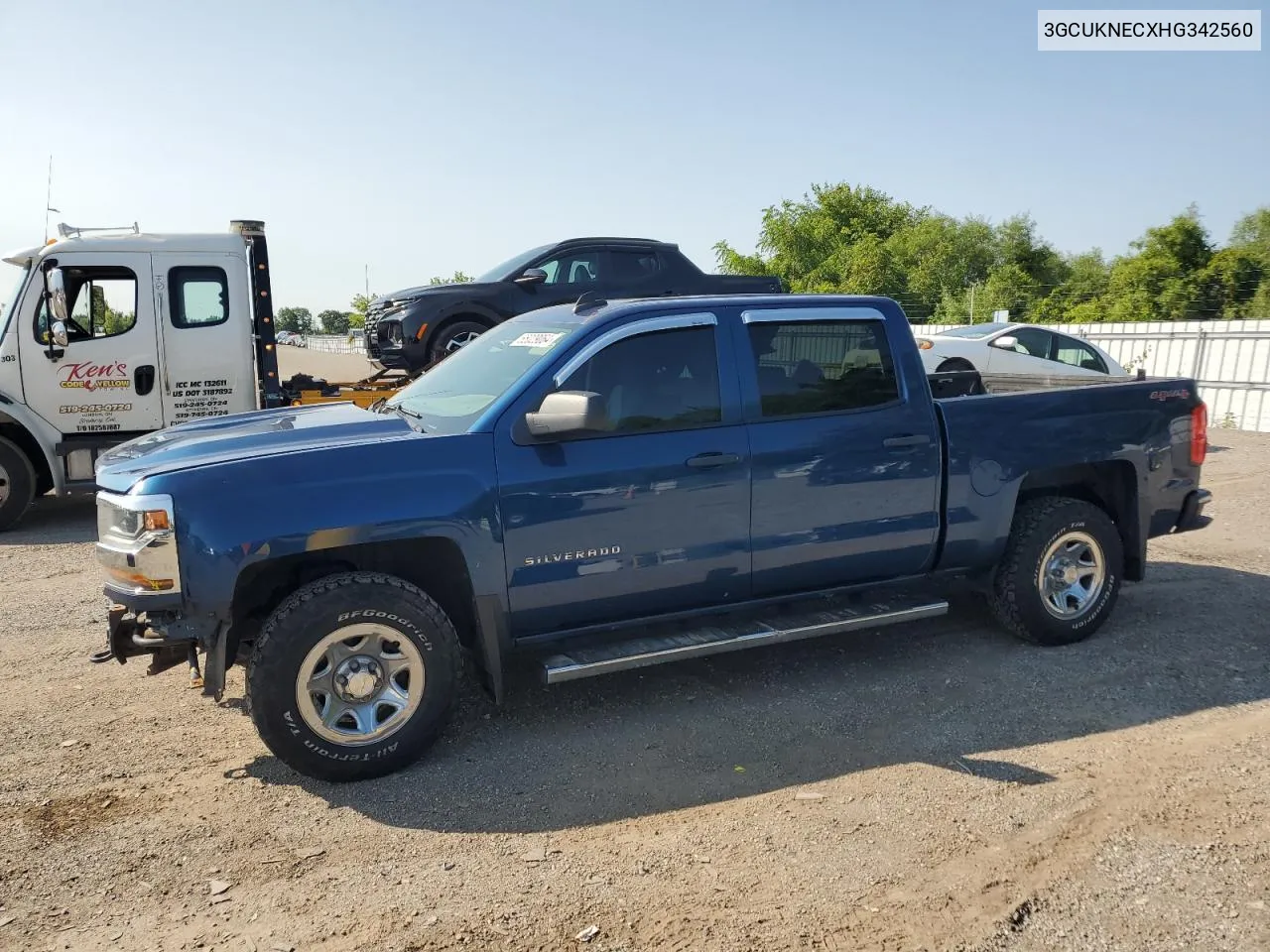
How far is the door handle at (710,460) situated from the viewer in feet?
14.5

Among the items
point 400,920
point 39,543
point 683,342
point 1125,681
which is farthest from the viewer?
point 39,543

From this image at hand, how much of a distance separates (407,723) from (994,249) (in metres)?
61.7

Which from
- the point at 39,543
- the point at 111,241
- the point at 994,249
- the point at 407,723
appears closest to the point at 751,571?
the point at 407,723

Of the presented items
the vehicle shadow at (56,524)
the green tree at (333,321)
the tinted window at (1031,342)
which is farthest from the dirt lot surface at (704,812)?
the green tree at (333,321)

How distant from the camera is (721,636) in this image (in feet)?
14.8

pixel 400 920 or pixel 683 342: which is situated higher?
pixel 683 342

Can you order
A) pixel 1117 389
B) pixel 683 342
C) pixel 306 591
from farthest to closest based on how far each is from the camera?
pixel 1117 389 → pixel 683 342 → pixel 306 591

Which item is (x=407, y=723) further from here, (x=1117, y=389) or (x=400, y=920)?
(x=1117, y=389)

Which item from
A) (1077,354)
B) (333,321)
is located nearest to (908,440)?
(1077,354)

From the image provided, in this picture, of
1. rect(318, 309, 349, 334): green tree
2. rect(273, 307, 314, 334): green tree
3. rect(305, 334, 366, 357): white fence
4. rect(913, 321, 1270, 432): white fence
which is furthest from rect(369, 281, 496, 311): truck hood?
rect(273, 307, 314, 334): green tree

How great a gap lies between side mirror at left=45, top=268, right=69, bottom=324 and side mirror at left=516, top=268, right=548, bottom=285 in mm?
4561

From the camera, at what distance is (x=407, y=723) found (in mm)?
4008

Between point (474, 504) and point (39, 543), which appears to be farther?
point (39, 543)

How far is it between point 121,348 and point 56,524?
1.88m
